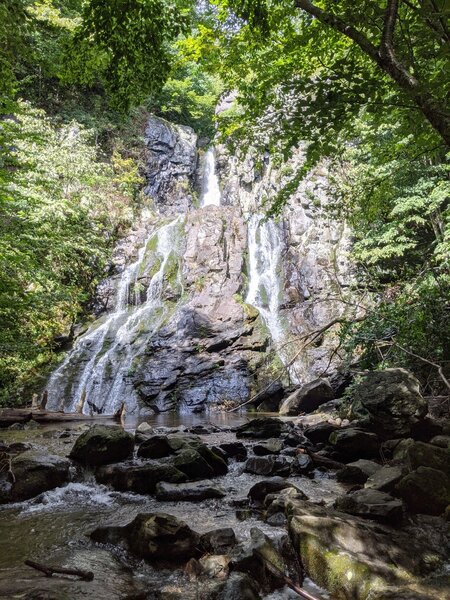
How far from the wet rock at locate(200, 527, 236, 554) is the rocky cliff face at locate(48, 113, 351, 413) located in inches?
449

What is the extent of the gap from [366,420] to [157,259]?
17867mm

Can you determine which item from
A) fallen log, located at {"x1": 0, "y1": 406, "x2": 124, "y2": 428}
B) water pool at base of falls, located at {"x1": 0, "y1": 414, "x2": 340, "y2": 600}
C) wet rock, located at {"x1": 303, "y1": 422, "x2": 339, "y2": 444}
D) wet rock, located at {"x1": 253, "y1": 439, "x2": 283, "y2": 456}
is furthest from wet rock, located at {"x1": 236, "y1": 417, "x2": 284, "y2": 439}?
fallen log, located at {"x1": 0, "y1": 406, "x2": 124, "y2": 428}

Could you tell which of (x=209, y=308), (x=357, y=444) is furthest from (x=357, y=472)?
(x=209, y=308)

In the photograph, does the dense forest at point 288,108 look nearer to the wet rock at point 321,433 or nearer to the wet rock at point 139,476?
the wet rock at point 321,433

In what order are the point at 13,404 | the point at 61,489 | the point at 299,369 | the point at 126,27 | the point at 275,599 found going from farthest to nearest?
the point at 299,369, the point at 13,404, the point at 61,489, the point at 126,27, the point at 275,599

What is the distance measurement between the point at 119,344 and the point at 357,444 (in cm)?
1438

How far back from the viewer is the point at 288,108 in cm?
447

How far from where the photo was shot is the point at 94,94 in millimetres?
30219

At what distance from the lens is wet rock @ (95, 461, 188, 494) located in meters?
5.59

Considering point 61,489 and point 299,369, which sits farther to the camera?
point 299,369

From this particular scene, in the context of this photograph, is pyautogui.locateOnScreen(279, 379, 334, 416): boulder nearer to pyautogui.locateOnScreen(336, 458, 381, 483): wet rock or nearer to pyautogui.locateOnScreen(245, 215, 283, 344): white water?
pyautogui.locateOnScreen(245, 215, 283, 344): white water

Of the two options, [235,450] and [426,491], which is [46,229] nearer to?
[235,450]

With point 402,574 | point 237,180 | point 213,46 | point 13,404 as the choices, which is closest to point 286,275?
point 237,180

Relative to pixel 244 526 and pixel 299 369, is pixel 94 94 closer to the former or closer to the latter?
pixel 299 369
